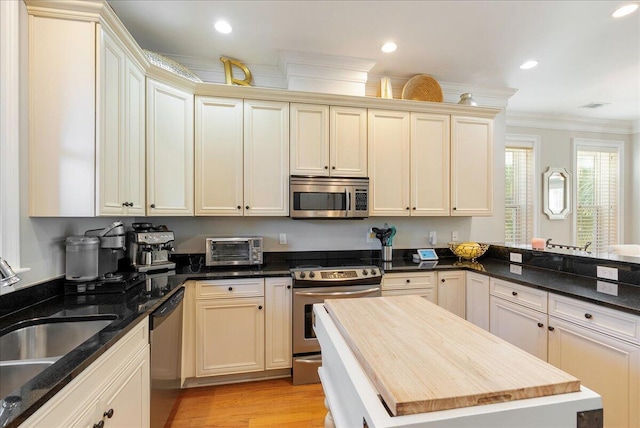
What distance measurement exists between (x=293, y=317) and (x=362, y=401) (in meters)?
1.91

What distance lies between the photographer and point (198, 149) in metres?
2.66

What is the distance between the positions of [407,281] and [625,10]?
268 cm

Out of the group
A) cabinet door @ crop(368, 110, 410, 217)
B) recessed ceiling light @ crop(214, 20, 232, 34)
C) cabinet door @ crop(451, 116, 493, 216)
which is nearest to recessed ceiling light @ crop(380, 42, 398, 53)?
cabinet door @ crop(368, 110, 410, 217)

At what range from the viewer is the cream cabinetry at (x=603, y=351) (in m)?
1.58

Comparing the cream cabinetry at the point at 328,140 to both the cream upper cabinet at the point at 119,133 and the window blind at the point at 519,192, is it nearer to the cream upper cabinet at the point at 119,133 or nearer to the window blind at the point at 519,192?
the cream upper cabinet at the point at 119,133

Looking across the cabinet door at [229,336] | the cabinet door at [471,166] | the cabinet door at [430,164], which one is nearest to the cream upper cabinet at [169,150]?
the cabinet door at [229,336]

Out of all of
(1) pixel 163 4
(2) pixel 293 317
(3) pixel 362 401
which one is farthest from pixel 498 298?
(1) pixel 163 4

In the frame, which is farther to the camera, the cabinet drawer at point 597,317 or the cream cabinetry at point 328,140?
the cream cabinetry at point 328,140

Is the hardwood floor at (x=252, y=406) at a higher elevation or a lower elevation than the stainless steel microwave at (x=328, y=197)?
lower

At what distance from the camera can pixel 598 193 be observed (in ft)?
16.3

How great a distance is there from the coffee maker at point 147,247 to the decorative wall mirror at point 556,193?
516cm

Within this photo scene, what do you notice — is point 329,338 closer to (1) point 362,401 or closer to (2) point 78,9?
(1) point 362,401

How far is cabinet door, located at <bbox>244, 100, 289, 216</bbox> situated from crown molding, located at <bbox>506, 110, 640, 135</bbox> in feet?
12.0

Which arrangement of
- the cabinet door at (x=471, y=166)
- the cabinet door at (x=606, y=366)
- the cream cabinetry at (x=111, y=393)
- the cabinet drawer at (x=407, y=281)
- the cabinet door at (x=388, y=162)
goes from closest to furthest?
the cream cabinetry at (x=111, y=393) < the cabinet door at (x=606, y=366) < the cabinet drawer at (x=407, y=281) < the cabinet door at (x=388, y=162) < the cabinet door at (x=471, y=166)
